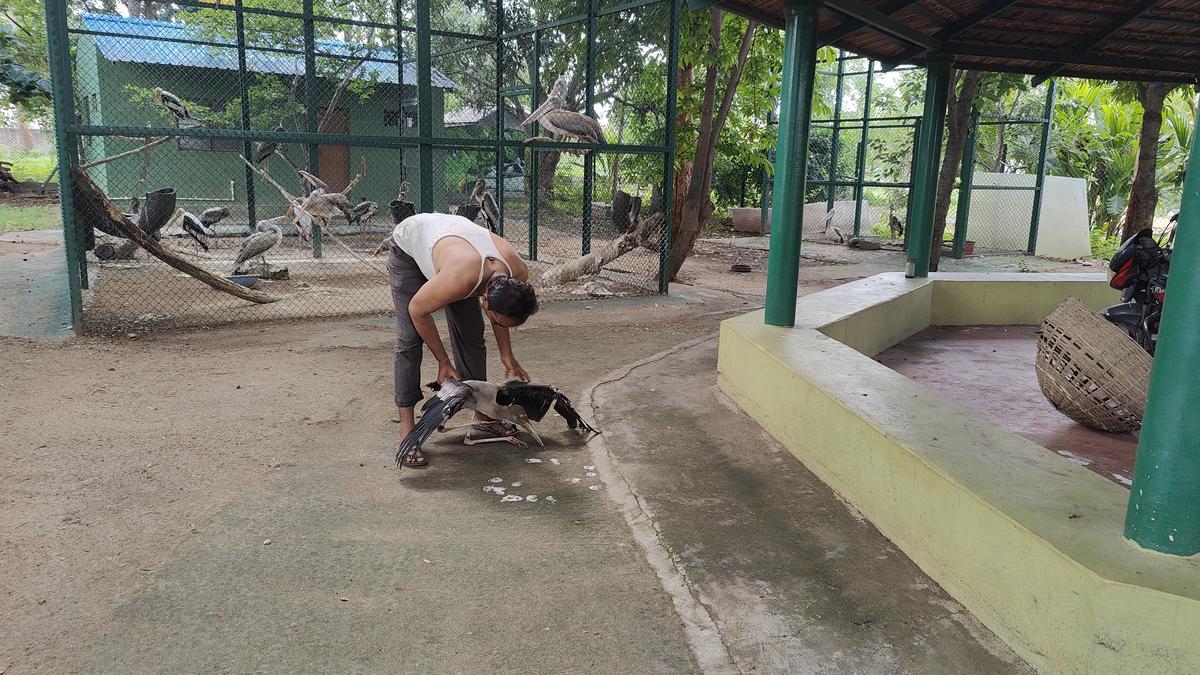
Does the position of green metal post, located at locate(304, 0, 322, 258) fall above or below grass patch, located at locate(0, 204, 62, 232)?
above

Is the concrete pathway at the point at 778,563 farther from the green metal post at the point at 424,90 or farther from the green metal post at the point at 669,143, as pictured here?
the green metal post at the point at 669,143

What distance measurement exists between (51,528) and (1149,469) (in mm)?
3742

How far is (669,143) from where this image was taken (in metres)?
9.10

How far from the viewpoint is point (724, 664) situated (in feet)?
8.00

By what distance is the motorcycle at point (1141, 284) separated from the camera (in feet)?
16.0

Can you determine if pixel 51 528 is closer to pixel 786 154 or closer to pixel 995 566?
pixel 995 566

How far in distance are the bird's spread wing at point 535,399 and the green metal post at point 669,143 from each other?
5.28 metres

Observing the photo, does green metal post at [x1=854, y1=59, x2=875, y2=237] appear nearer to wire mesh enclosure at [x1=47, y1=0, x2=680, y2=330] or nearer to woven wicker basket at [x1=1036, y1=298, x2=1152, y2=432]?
wire mesh enclosure at [x1=47, y1=0, x2=680, y2=330]

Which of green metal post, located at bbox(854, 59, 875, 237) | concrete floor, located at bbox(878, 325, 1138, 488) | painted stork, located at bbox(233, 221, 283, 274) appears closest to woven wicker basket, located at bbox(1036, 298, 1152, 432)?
concrete floor, located at bbox(878, 325, 1138, 488)

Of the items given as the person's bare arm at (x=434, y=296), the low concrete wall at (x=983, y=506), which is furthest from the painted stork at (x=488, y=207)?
the person's bare arm at (x=434, y=296)

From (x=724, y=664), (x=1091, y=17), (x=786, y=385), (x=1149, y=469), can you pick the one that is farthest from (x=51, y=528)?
(x=1091, y=17)

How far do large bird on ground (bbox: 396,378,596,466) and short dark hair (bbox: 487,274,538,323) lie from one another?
0.51 m

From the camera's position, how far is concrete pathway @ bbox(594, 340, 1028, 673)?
8.20 feet

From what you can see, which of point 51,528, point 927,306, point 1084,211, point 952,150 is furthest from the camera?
point 1084,211
